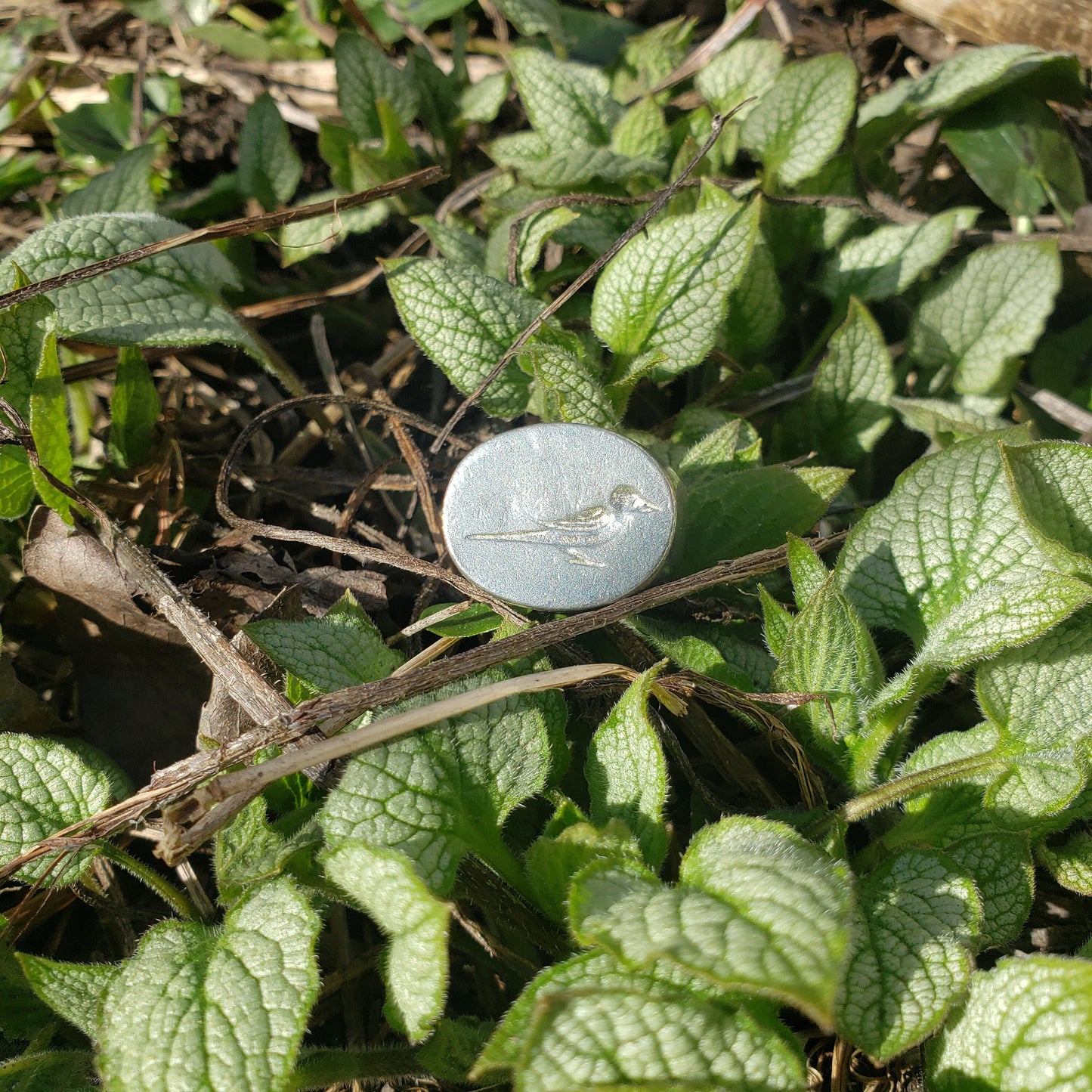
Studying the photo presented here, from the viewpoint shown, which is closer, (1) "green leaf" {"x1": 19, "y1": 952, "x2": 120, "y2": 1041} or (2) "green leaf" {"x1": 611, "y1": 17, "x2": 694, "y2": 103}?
(1) "green leaf" {"x1": 19, "y1": 952, "x2": 120, "y2": 1041}

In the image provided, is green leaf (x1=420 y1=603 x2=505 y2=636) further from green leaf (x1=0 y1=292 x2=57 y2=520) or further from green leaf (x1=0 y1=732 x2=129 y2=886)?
green leaf (x1=0 y1=292 x2=57 y2=520)

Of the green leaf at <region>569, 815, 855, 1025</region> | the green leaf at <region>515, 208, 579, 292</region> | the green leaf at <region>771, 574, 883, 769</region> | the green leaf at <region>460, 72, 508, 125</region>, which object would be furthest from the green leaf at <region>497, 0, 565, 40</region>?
the green leaf at <region>569, 815, 855, 1025</region>

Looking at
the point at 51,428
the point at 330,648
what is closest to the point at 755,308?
the point at 330,648

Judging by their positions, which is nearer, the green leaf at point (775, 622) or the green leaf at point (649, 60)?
the green leaf at point (775, 622)

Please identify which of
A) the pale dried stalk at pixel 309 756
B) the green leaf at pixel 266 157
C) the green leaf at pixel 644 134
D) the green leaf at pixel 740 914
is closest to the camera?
the green leaf at pixel 740 914

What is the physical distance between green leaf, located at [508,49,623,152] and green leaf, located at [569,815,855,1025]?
1.52 meters

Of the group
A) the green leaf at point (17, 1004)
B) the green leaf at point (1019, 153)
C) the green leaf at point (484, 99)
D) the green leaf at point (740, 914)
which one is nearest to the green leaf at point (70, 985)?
the green leaf at point (17, 1004)

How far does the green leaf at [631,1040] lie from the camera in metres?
0.97

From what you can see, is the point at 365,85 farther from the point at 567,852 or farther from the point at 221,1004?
the point at 221,1004

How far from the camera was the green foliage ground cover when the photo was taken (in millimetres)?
1107

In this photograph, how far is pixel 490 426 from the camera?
2043 millimetres

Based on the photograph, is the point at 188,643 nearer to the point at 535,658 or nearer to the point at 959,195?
the point at 535,658

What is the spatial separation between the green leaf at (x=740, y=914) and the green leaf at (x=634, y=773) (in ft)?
0.28

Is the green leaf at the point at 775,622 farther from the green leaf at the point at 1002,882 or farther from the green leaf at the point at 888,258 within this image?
the green leaf at the point at 888,258
